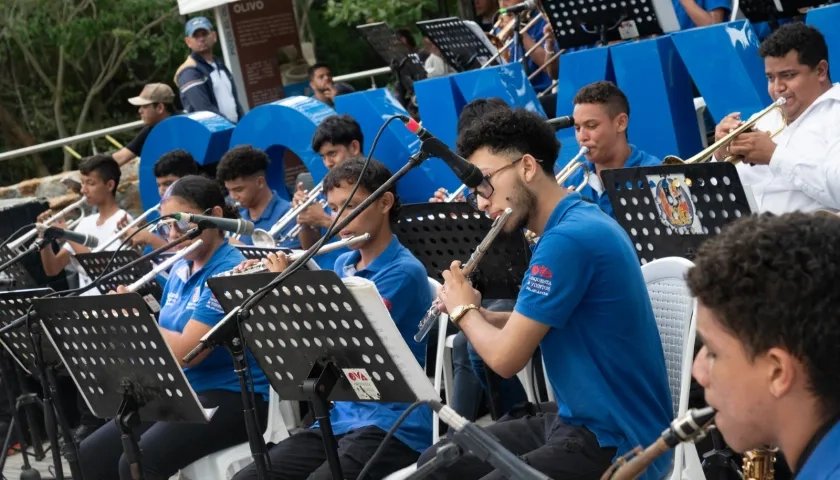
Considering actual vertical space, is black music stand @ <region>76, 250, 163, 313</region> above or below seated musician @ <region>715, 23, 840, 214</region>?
below

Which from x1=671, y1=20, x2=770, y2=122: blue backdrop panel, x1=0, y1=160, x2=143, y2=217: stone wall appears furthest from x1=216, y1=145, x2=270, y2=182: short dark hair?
x1=0, y1=160, x2=143, y2=217: stone wall

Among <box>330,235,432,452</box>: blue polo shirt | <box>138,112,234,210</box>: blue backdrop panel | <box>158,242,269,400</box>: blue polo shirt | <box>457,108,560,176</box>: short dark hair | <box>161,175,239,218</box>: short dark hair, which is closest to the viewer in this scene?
<box>457,108,560,176</box>: short dark hair

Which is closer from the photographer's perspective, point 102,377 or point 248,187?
point 102,377

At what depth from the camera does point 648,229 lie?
13.5ft

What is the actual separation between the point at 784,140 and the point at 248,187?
10.1 feet

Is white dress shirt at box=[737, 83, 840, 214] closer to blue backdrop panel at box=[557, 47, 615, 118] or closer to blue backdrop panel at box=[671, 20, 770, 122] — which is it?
blue backdrop panel at box=[671, 20, 770, 122]

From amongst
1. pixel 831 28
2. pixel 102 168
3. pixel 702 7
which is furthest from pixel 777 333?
pixel 102 168

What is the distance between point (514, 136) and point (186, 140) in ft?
17.8

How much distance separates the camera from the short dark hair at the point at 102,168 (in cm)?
738

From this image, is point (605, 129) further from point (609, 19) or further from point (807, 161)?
point (609, 19)

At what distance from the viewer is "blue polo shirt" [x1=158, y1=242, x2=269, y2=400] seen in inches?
171

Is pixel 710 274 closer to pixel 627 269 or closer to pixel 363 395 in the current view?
pixel 627 269

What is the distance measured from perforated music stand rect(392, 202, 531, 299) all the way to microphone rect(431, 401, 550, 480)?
2.30 meters

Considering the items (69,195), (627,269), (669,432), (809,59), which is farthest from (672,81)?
(69,195)
